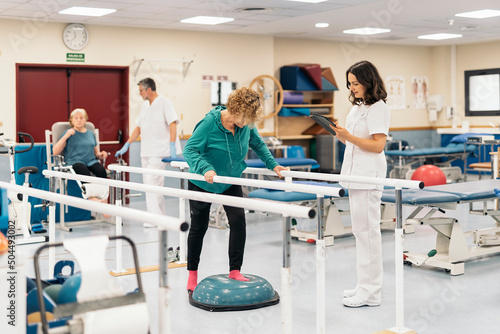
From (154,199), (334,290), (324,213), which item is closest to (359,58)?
(154,199)

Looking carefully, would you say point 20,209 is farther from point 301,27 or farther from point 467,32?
point 467,32

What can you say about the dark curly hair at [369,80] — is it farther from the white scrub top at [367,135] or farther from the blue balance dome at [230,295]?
the blue balance dome at [230,295]

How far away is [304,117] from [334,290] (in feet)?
25.0

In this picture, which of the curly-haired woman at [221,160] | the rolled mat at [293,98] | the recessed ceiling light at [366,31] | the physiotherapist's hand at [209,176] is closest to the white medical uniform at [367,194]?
the curly-haired woman at [221,160]

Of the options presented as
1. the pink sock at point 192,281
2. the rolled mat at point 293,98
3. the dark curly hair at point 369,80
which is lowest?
the pink sock at point 192,281

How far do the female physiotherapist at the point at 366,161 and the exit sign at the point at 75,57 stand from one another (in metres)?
6.07

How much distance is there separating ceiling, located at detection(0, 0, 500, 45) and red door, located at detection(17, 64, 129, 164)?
0.74 m

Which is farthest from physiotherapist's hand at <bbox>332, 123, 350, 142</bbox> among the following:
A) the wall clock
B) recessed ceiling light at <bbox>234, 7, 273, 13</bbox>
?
the wall clock

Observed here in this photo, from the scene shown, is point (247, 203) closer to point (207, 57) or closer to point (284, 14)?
point (284, 14)

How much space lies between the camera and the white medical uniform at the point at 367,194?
11.7 feet

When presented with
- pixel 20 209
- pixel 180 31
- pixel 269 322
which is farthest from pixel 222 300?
→ pixel 180 31

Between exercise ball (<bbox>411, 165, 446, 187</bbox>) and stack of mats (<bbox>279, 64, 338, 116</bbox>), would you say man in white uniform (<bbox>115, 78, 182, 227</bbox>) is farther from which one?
stack of mats (<bbox>279, 64, 338, 116</bbox>)

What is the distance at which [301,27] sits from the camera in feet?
32.5

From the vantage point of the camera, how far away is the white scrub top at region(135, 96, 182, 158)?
21.6 ft
